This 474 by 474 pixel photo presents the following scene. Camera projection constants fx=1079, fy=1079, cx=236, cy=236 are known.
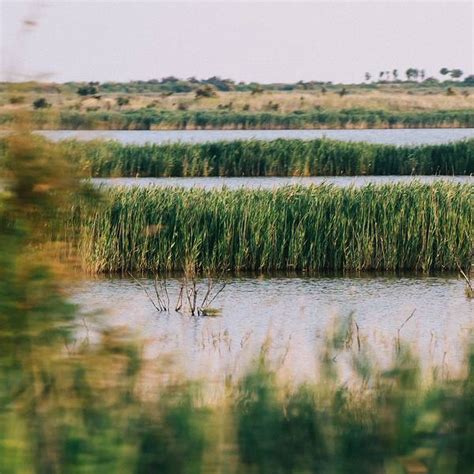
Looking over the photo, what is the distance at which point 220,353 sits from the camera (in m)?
10.7

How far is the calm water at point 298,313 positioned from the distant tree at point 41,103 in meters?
4.15

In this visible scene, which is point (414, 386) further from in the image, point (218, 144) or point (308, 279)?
point (218, 144)

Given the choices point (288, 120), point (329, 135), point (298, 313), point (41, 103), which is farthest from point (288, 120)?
point (41, 103)

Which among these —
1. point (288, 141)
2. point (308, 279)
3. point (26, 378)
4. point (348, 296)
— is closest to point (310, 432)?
point (26, 378)

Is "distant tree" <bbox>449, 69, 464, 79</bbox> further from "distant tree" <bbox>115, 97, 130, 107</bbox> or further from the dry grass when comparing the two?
"distant tree" <bbox>115, 97, 130, 107</bbox>

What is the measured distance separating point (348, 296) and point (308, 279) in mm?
1601

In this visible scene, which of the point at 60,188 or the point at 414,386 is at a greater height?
the point at 60,188

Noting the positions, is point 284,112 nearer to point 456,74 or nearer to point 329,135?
point 329,135

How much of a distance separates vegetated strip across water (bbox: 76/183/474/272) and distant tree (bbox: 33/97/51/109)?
1107 cm

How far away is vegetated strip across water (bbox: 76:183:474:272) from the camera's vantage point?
672 inches

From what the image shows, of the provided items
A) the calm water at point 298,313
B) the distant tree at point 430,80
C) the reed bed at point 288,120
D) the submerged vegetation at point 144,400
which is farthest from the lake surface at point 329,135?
the distant tree at point 430,80

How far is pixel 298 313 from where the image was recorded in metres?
13.9

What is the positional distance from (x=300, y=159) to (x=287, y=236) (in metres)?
13.6

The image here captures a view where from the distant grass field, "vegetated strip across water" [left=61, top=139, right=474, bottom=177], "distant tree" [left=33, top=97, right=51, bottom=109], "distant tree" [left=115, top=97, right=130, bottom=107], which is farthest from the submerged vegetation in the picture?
"distant tree" [left=115, top=97, right=130, bottom=107]
